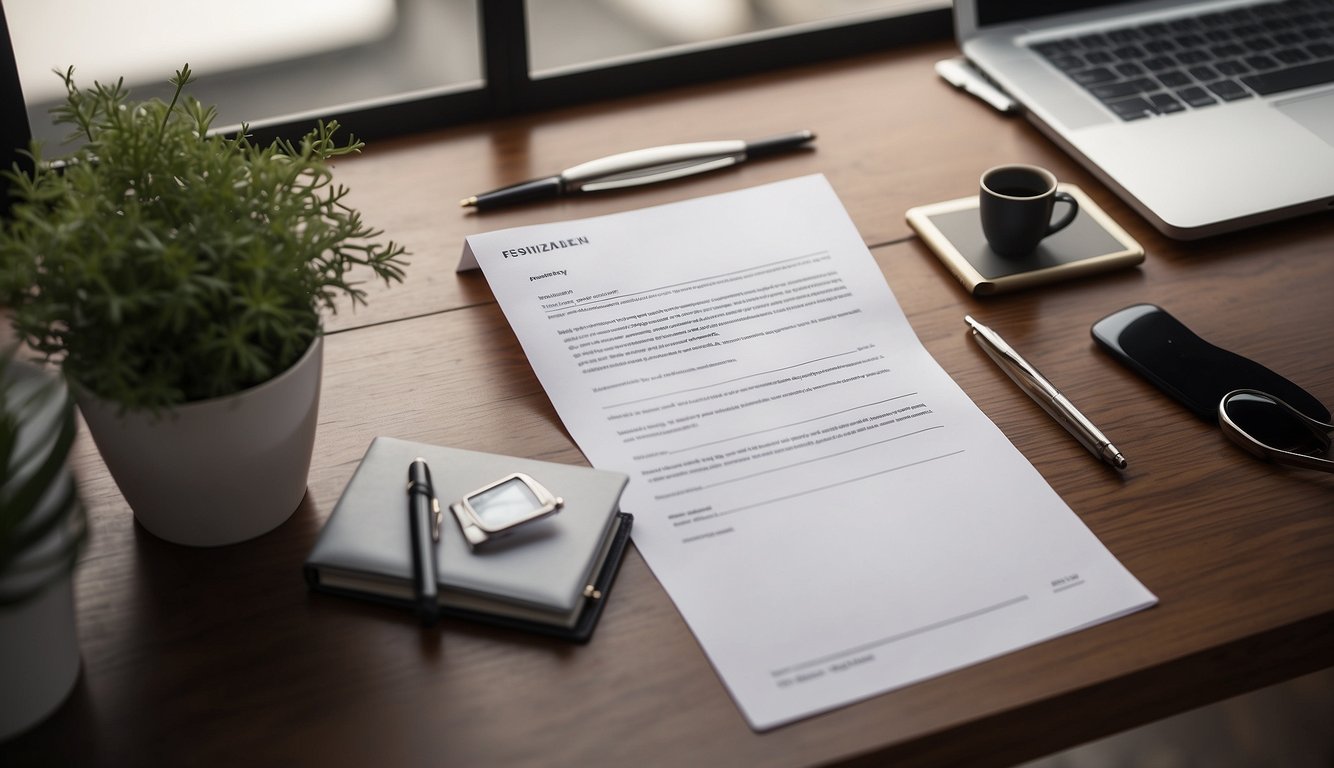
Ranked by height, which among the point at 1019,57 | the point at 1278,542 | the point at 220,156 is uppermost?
the point at 220,156

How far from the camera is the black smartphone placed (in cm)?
83

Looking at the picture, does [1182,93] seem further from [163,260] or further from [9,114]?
[9,114]

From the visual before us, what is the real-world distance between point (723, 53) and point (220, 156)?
736 mm

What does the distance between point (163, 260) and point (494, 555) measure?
248mm

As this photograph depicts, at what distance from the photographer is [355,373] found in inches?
34.1

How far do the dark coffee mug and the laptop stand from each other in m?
0.12

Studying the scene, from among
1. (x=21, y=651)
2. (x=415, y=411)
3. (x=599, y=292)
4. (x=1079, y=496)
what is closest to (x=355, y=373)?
(x=415, y=411)

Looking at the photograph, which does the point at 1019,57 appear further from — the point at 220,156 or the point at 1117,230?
the point at 220,156

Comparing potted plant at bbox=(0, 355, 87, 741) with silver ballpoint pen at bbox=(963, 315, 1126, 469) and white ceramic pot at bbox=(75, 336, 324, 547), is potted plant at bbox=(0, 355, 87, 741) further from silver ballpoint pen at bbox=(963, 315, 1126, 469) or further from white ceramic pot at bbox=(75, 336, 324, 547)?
silver ballpoint pen at bbox=(963, 315, 1126, 469)

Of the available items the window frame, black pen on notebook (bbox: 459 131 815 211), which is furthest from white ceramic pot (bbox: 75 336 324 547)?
the window frame

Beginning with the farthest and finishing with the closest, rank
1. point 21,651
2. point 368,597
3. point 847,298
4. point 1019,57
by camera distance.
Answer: point 1019,57 → point 847,298 → point 368,597 → point 21,651

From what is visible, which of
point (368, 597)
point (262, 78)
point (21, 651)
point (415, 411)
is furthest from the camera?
point (262, 78)

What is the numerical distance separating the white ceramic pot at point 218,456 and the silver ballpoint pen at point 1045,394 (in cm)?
51

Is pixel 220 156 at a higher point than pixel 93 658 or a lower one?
higher
